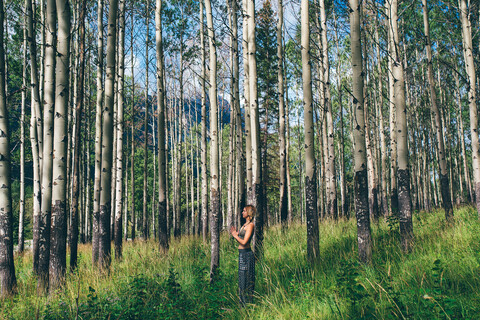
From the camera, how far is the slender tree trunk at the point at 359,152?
4930 millimetres

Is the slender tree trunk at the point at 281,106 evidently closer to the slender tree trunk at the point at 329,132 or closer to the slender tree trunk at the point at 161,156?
the slender tree trunk at the point at 329,132

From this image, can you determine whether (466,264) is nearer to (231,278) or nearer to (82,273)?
(231,278)

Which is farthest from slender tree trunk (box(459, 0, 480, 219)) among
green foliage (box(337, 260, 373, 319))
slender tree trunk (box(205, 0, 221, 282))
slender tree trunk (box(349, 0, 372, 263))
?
slender tree trunk (box(205, 0, 221, 282))

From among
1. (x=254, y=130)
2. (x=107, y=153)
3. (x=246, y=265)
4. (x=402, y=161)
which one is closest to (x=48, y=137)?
(x=107, y=153)

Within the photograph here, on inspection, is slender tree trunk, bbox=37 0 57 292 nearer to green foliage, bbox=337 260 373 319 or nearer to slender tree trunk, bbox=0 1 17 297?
slender tree trunk, bbox=0 1 17 297

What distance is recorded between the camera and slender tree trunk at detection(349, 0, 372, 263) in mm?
4930

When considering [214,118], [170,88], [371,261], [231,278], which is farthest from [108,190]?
[170,88]

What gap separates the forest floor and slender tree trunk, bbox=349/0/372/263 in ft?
1.67

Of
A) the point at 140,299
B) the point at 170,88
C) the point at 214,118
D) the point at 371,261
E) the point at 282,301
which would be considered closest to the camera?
the point at 282,301

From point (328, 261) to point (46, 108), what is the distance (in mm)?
6034

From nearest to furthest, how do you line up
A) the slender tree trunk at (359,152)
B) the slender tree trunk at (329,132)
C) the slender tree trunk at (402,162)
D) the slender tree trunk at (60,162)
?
the slender tree trunk at (359,152) → the slender tree trunk at (60,162) → the slender tree trunk at (402,162) → the slender tree trunk at (329,132)

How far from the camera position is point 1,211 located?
16.8 ft

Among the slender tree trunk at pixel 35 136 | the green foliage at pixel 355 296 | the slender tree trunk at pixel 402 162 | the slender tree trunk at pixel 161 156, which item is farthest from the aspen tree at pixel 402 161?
the slender tree trunk at pixel 35 136

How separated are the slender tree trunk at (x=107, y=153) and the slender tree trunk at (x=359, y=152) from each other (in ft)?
17.3
